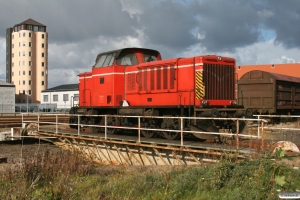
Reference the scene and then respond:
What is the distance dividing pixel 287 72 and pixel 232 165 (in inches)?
1574

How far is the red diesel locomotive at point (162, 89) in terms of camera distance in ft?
40.0

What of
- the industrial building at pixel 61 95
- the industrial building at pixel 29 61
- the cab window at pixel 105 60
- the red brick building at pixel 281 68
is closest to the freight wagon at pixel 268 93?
the cab window at pixel 105 60

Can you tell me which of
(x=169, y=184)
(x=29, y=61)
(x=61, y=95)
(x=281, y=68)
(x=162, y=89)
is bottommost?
(x=169, y=184)

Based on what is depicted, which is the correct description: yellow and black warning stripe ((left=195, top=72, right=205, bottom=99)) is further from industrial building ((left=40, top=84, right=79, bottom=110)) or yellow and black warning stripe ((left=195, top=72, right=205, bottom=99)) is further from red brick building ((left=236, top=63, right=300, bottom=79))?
industrial building ((left=40, top=84, right=79, bottom=110))

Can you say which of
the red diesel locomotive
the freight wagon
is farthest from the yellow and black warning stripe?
the freight wagon

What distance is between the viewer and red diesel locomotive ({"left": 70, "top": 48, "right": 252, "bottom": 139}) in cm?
1218

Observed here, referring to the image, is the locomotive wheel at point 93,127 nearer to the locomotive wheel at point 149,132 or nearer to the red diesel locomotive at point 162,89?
the red diesel locomotive at point 162,89

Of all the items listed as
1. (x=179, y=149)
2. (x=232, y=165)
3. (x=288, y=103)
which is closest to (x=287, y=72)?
(x=288, y=103)

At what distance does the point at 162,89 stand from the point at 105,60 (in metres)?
3.75

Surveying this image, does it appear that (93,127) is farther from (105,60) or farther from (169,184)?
(169,184)

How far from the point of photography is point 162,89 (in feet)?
43.8

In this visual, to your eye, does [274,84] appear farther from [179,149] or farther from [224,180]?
[224,180]

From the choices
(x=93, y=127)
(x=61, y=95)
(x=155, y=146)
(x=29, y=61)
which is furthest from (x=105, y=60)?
(x=29, y=61)

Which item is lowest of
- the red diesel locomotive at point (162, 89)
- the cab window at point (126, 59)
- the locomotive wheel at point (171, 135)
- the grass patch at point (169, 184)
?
the grass patch at point (169, 184)
